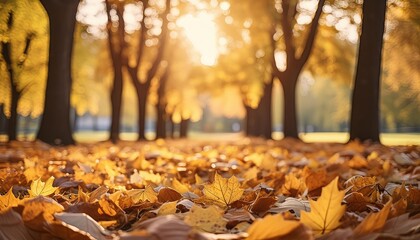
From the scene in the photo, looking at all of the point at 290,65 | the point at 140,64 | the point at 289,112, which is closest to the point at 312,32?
→ the point at 290,65

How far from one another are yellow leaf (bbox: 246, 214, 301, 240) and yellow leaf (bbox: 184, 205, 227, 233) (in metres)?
0.22

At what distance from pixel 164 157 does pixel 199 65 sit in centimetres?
2080

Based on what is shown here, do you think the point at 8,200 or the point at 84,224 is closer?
the point at 84,224

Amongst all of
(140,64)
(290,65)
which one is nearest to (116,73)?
(140,64)

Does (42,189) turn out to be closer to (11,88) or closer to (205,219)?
(205,219)

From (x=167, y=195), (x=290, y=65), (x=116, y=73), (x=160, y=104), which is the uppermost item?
(x=290, y=65)

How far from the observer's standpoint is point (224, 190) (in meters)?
1.72

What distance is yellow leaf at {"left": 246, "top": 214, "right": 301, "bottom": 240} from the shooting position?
110 centimetres

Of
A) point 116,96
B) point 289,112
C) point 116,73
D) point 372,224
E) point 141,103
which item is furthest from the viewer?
point 141,103

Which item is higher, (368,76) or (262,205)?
(368,76)

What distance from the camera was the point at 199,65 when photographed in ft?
81.6

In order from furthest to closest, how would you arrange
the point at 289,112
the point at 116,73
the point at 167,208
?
1. the point at 289,112
2. the point at 116,73
3. the point at 167,208

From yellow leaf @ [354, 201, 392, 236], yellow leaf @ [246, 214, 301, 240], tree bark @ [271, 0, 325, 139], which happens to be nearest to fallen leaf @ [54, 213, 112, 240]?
yellow leaf @ [246, 214, 301, 240]

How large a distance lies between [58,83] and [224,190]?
22.6ft
